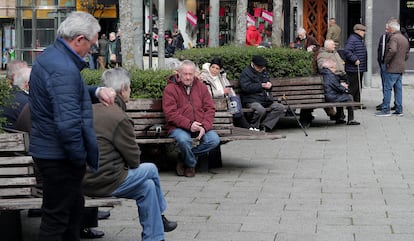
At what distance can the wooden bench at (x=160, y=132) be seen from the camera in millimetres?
10539

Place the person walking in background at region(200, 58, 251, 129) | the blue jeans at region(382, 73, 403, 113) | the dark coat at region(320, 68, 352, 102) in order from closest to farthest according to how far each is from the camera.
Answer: the person walking in background at region(200, 58, 251, 129), the dark coat at region(320, 68, 352, 102), the blue jeans at region(382, 73, 403, 113)

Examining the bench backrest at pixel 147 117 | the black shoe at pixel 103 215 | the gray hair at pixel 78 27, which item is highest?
the gray hair at pixel 78 27

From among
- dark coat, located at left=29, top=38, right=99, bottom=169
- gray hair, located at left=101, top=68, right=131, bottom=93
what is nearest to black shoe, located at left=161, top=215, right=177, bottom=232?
gray hair, located at left=101, top=68, right=131, bottom=93

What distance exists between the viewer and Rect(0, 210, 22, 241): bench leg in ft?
22.8

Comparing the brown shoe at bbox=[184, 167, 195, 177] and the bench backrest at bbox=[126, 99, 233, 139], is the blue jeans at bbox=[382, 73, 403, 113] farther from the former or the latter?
the bench backrest at bbox=[126, 99, 233, 139]

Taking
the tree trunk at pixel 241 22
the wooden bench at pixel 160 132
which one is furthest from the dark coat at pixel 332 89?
the wooden bench at pixel 160 132

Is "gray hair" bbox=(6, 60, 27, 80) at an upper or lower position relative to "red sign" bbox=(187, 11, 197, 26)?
lower

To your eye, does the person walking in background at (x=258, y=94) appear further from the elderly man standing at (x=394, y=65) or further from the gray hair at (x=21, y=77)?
the gray hair at (x=21, y=77)

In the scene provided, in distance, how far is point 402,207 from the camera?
29.0ft

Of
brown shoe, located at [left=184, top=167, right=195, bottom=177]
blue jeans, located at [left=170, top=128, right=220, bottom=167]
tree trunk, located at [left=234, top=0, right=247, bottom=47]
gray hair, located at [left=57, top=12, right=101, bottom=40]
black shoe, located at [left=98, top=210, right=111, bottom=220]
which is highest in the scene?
tree trunk, located at [left=234, top=0, right=247, bottom=47]

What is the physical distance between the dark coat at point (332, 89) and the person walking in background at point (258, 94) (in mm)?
1609

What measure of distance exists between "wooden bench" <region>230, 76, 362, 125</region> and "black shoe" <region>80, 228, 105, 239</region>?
772cm

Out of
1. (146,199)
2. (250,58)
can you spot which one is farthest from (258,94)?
(146,199)

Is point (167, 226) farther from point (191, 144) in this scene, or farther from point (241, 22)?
point (241, 22)
